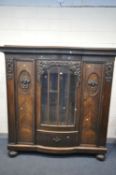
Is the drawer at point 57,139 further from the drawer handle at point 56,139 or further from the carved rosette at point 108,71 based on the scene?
the carved rosette at point 108,71

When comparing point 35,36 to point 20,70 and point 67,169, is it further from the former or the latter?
point 67,169

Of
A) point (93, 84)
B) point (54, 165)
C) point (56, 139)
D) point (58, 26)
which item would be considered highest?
point (58, 26)

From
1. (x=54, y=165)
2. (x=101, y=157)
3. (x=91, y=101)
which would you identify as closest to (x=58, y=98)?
(x=91, y=101)

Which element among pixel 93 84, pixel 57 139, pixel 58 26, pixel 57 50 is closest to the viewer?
pixel 57 50

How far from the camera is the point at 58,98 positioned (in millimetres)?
2354

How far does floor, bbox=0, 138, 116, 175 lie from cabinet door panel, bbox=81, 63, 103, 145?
267mm

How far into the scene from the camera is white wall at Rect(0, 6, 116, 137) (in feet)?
8.83

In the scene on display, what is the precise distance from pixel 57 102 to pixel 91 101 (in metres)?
0.42

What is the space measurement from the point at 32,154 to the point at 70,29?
6.00 ft

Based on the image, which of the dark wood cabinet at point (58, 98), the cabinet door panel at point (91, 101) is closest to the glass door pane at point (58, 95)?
the dark wood cabinet at point (58, 98)

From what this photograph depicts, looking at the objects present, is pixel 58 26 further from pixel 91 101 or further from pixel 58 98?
pixel 91 101

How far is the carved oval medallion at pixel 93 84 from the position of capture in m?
2.31

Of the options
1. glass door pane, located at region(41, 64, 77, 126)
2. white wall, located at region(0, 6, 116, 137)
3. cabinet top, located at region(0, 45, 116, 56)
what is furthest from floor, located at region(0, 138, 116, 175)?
white wall, located at region(0, 6, 116, 137)

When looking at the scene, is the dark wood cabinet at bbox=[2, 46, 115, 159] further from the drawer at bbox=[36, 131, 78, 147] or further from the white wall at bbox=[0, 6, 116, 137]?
the white wall at bbox=[0, 6, 116, 137]
